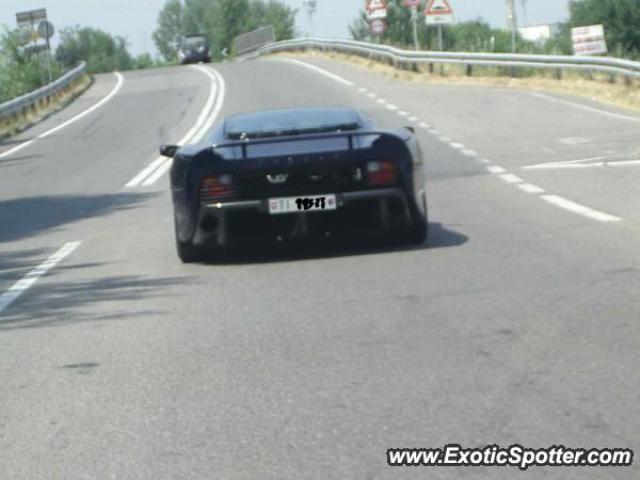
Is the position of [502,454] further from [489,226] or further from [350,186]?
[489,226]

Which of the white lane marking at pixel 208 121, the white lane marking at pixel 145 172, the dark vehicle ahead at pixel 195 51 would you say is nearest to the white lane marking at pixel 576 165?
the white lane marking at pixel 208 121

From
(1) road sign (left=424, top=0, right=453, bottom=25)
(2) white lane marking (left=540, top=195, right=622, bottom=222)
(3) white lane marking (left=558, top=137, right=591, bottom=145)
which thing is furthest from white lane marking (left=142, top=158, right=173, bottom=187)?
(1) road sign (left=424, top=0, right=453, bottom=25)

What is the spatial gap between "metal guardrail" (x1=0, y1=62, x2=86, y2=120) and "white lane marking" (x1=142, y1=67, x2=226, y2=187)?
525 cm

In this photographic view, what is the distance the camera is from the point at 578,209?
14.2m

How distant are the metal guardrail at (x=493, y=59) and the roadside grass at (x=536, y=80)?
0.24 m

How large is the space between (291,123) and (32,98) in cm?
3279

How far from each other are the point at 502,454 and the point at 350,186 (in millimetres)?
6044

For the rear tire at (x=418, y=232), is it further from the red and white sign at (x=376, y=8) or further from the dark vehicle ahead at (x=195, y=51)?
the dark vehicle ahead at (x=195, y=51)

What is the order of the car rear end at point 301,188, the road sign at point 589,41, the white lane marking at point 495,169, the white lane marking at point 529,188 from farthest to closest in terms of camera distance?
the road sign at point 589,41
the white lane marking at point 495,169
the white lane marking at point 529,188
the car rear end at point 301,188

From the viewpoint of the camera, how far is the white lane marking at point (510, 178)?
1797cm

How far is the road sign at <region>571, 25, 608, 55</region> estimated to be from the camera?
1543 inches

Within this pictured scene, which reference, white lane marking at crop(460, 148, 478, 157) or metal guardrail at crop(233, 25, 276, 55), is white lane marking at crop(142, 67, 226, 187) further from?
metal guardrail at crop(233, 25, 276, 55)

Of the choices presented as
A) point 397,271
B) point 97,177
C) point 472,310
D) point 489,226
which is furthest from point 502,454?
point 97,177

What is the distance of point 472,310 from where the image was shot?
8695 mm
